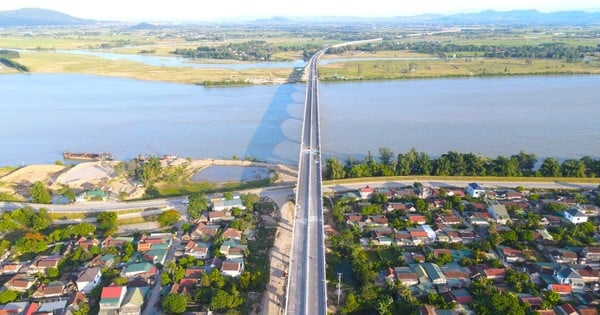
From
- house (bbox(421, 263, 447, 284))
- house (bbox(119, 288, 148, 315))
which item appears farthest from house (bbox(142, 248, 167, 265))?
house (bbox(421, 263, 447, 284))

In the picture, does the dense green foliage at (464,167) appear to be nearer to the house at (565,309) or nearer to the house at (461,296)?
the house at (461,296)

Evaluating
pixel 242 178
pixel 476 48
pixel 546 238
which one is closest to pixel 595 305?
pixel 546 238

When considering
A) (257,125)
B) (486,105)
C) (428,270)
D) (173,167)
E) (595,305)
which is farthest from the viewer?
(486,105)

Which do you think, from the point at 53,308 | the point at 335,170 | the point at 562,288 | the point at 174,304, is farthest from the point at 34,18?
the point at 562,288

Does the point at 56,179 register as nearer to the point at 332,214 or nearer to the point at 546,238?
the point at 332,214

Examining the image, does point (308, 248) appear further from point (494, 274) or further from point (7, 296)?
point (7, 296)

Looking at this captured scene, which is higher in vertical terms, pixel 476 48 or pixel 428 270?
pixel 476 48
